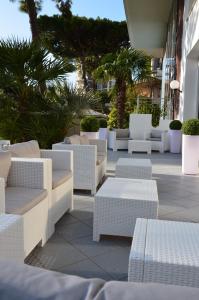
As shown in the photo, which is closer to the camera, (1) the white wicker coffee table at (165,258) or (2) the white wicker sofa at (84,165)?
(1) the white wicker coffee table at (165,258)

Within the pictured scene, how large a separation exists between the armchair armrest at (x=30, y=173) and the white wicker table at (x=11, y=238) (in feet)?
3.90

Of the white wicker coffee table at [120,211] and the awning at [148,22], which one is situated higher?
the awning at [148,22]

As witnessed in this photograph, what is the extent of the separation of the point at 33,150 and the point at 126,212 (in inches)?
50.8

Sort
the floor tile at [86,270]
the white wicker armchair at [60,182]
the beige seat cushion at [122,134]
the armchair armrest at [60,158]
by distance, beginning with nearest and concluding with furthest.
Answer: the floor tile at [86,270], the white wicker armchair at [60,182], the armchair armrest at [60,158], the beige seat cushion at [122,134]

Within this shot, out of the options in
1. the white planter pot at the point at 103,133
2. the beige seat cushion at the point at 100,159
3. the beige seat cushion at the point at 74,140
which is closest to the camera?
the beige seat cushion at the point at 74,140

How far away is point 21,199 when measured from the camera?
2.67 metres

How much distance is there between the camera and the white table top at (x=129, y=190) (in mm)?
3055

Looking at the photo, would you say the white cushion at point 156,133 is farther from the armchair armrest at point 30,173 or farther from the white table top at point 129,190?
the armchair armrest at point 30,173

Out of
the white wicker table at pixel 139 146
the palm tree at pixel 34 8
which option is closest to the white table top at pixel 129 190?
the palm tree at pixel 34 8

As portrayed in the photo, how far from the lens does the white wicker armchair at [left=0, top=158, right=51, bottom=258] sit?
253 cm

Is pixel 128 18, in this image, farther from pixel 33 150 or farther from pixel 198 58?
pixel 33 150

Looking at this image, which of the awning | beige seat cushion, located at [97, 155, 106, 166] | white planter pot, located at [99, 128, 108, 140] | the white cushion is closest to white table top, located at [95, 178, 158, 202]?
beige seat cushion, located at [97, 155, 106, 166]

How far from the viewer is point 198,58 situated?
930cm

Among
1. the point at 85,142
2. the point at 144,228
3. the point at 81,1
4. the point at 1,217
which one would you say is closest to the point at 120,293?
the point at 1,217
